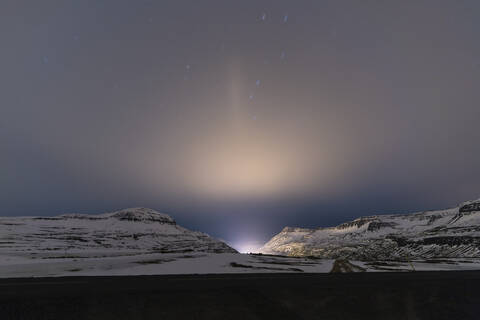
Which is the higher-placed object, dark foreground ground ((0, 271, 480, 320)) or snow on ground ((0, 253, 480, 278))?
snow on ground ((0, 253, 480, 278))

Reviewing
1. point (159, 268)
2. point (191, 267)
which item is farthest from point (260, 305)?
point (159, 268)

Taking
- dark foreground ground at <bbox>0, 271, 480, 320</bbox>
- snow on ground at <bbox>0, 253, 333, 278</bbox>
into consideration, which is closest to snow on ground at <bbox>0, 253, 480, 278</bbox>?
snow on ground at <bbox>0, 253, 333, 278</bbox>

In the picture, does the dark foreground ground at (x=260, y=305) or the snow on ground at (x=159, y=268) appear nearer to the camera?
the dark foreground ground at (x=260, y=305)

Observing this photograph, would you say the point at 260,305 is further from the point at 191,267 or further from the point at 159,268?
the point at 159,268

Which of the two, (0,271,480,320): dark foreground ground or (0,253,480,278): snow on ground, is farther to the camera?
Result: (0,253,480,278): snow on ground

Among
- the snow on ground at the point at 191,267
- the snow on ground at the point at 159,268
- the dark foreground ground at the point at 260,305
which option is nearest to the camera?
the dark foreground ground at the point at 260,305

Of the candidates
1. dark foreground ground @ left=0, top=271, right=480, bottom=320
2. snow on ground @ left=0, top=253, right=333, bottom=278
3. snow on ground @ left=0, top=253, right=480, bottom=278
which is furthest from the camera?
snow on ground @ left=0, top=253, right=480, bottom=278

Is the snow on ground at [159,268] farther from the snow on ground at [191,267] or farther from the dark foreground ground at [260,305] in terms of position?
the dark foreground ground at [260,305]

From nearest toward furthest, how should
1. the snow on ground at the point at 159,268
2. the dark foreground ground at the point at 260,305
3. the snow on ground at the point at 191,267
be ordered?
the dark foreground ground at the point at 260,305, the snow on ground at the point at 159,268, the snow on ground at the point at 191,267

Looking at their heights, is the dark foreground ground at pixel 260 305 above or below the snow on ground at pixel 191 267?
below

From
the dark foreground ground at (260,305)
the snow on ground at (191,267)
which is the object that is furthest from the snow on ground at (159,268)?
the dark foreground ground at (260,305)

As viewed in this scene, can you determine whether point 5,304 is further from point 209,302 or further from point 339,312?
point 339,312

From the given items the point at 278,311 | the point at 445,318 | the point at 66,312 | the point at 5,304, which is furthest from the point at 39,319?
the point at 445,318

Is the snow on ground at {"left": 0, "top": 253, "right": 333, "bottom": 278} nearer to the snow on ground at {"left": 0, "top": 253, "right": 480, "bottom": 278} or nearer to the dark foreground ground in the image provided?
the snow on ground at {"left": 0, "top": 253, "right": 480, "bottom": 278}
